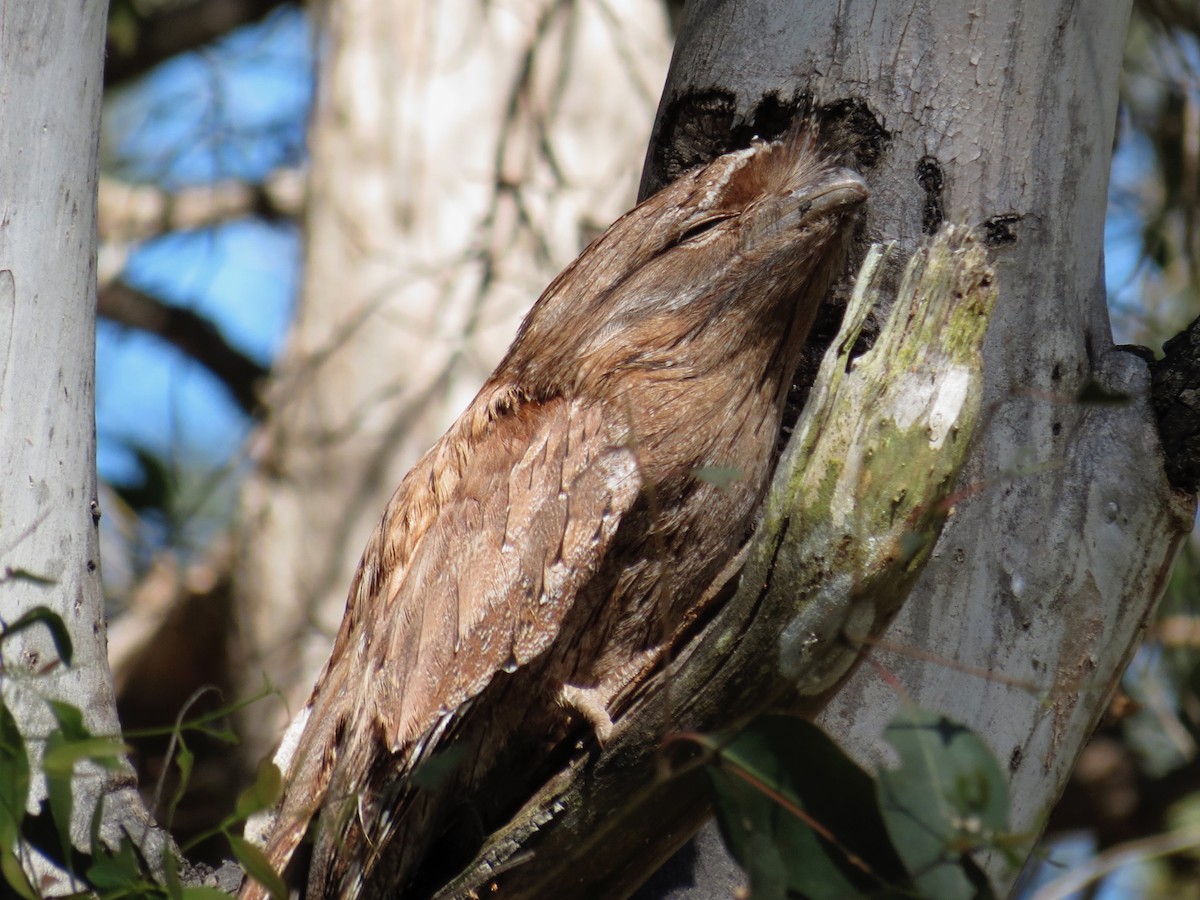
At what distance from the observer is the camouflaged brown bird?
1.61 meters

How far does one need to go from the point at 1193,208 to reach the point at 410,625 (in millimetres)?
3505

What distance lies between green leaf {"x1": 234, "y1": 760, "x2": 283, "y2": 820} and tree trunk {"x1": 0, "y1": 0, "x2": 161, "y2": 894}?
1.64 ft

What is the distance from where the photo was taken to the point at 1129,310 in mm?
4023

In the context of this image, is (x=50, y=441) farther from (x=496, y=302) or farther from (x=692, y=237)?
(x=496, y=302)

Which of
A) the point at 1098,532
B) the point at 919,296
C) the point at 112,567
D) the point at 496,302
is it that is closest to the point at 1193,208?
the point at 496,302

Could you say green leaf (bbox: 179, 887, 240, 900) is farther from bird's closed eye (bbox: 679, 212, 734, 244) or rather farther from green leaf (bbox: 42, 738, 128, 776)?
bird's closed eye (bbox: 679, 212, 734, 244)

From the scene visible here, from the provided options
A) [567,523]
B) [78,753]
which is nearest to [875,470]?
[567,523]

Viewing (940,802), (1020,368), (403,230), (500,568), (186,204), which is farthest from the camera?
(186,204)

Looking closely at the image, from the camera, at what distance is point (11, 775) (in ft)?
4.09

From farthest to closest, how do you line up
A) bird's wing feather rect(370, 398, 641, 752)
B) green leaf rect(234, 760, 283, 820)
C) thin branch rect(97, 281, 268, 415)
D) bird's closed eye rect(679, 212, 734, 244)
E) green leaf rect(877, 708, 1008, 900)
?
thin branch rect(97, 281, 268, 415) → bird's closed eye rect(679, 212, 734, 244) → bird's wing feather rect(370, 398, 641, 752) → green leaf rect(234, 760, 283, 820) → green leaf rect(877, 708, 1008, 900)

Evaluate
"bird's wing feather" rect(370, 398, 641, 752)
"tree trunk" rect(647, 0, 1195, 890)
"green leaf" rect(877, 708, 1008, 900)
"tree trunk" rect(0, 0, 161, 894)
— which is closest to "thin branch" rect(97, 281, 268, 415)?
"tree trunk" rect(0, 0, 161, 894)

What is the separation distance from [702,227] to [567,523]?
578mm

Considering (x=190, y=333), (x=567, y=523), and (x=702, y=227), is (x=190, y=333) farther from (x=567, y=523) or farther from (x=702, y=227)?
(x=567, y=523)

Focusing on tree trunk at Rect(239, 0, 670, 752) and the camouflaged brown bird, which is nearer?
the camouflaged brown bird
